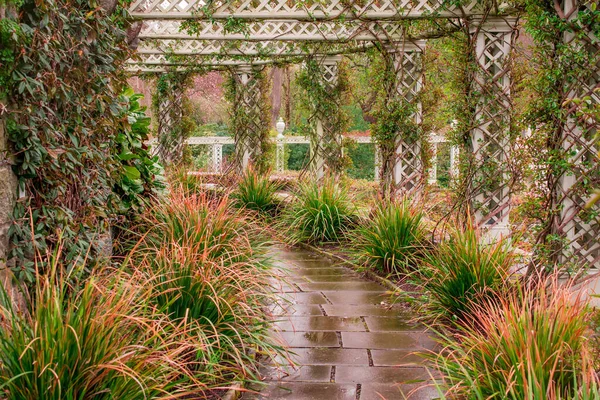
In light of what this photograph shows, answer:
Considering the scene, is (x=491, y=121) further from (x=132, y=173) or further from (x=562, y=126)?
(x=132, y=173)

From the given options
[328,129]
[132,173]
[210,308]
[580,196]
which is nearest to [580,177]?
[580,196]

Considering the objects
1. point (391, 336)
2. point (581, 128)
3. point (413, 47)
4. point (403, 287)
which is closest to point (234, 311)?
point (391, 336)

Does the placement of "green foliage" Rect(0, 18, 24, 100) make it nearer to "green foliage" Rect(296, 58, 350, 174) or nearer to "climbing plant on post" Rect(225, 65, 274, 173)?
"green foliage" Rect(296, 58, 350, 174)

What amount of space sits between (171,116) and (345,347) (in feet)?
33.3

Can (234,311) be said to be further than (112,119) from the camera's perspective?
No

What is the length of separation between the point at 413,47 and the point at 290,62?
133 inches

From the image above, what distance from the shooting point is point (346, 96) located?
10.6 metres

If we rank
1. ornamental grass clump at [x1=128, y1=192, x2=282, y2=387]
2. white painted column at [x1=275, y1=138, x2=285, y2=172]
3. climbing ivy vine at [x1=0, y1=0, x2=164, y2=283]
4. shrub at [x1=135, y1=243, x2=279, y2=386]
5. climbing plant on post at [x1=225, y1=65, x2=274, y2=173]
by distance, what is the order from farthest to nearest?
white painted column at [x1=275, y1=138, x2=285, y2=172] < climbing plant on post at [x1=225, y1=65, x2=274, y2=173] < shrub at [x1=135, y1=243, x2=279, y2=386] < ornamental grass clump at [x1=128, y1=192, x2=282, y2=387] < climbing ivy vine at [x1=0, y1=0, x2=164, y2=283]

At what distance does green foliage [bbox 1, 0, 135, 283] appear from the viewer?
3.04 meters

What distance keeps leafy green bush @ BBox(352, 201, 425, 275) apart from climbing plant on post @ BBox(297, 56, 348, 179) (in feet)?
14.0

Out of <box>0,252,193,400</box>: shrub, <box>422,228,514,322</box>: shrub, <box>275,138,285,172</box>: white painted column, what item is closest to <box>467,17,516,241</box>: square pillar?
<box>422,228,514,322</box>: shrub

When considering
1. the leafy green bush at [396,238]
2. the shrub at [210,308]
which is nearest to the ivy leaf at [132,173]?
the shrub at [210,308]

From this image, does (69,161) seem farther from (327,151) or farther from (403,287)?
(327,151)

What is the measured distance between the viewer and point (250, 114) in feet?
40.5
